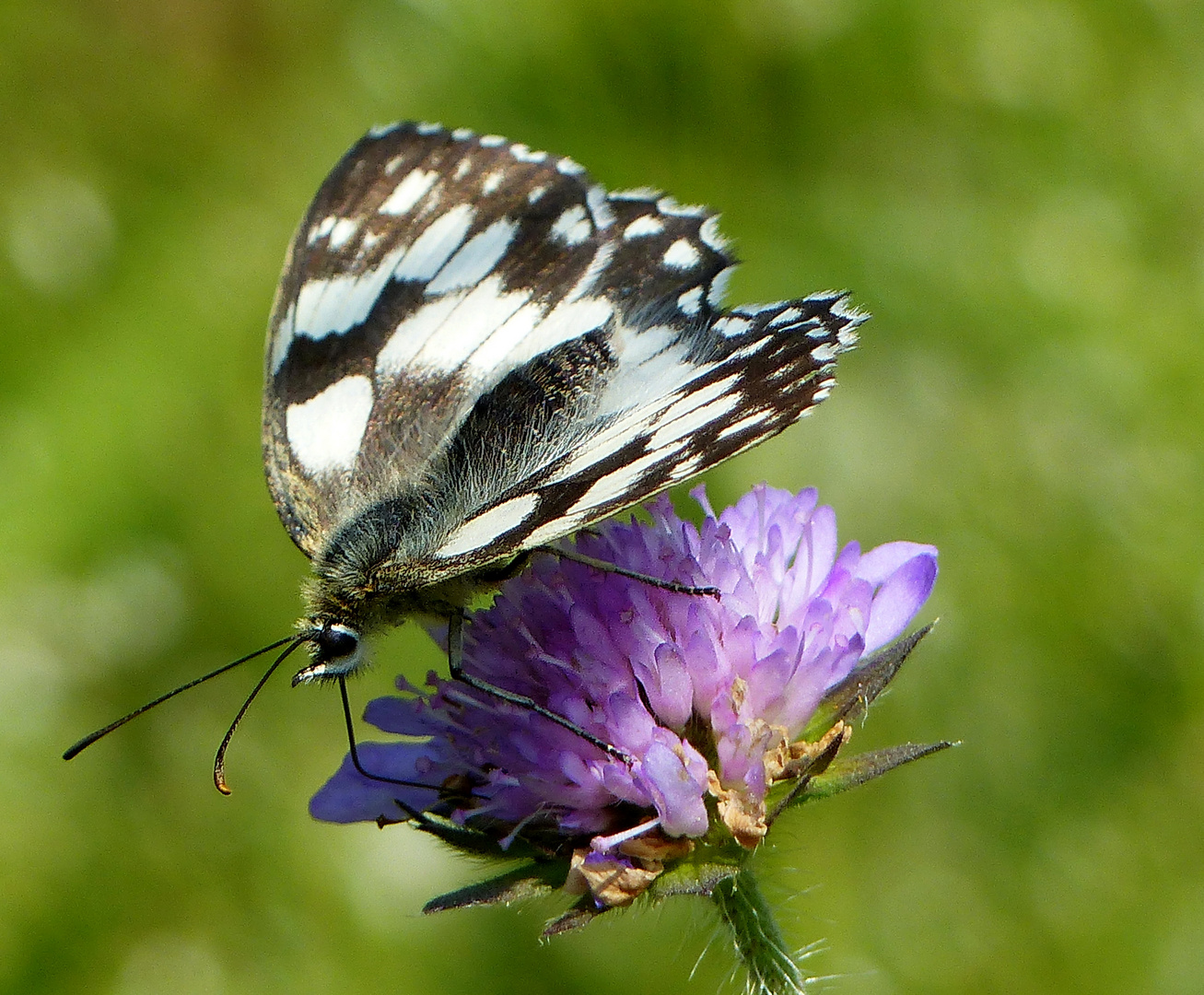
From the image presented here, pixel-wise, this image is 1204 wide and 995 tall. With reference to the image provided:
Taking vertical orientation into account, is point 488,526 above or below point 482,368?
below

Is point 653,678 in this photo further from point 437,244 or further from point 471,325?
point 437,244

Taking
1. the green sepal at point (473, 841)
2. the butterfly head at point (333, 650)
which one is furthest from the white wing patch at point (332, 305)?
the green sepal at point (473, 841)

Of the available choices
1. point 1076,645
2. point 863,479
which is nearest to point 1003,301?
point 863,479

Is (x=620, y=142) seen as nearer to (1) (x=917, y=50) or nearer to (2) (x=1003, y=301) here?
(1) (x=917, y=50)

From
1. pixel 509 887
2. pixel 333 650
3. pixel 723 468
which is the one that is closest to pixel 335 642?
pixel 333 650

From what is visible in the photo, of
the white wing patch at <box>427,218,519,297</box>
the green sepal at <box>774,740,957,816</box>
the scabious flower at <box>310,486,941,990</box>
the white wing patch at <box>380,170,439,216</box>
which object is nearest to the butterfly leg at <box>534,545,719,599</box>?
the scabious flower at <box>310,486,941,990</box>

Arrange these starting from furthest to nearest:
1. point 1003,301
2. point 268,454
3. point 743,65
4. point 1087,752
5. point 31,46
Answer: point 31,46
point 743,65
point 1003,301
point 1087,752
point 268,454
